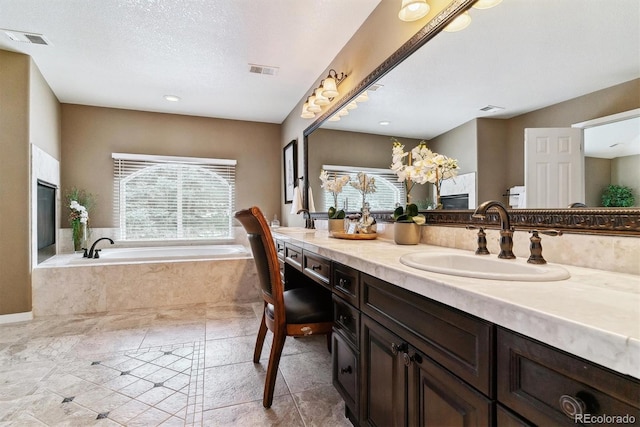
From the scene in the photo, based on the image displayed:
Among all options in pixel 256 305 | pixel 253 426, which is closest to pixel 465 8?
pixel 253 426

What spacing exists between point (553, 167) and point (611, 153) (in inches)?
6.9

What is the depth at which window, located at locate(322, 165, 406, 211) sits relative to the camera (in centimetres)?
194

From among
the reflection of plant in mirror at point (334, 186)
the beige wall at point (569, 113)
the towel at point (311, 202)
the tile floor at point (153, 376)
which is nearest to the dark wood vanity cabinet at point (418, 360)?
the tile floor at point (153, 376)

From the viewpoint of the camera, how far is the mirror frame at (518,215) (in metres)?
0.88

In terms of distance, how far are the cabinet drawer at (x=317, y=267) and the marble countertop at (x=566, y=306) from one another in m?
0.60

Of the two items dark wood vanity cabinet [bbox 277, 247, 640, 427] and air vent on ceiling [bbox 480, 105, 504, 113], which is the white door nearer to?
air vent on ceiling [bbox 480, 105, 504, 113]

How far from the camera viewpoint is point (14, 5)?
2004 mm

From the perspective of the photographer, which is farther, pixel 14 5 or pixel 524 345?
pixel 14 5

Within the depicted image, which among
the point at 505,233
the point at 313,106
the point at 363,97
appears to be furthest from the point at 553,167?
the point at 313,106

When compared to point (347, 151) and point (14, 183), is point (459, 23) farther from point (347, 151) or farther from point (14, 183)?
point (14, 183)

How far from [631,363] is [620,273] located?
0.60 meters

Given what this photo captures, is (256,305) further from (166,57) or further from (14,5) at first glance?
(14,5)

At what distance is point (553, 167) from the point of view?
105 centimetres

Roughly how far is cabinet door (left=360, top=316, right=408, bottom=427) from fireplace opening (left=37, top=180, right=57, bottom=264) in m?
3.46
